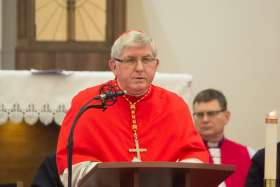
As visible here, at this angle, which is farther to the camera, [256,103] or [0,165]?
[256,103]

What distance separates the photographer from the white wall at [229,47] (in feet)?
24.7

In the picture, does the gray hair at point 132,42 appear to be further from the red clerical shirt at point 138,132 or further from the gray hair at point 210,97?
the gray hair at point 210,97

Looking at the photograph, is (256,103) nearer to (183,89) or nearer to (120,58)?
(183,89)

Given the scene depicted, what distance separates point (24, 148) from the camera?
607 centimetres

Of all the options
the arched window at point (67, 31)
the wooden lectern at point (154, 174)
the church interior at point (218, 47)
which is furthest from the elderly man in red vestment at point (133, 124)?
the church interior at point (218, 47)

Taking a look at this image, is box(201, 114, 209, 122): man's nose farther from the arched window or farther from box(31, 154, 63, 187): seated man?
the arched window

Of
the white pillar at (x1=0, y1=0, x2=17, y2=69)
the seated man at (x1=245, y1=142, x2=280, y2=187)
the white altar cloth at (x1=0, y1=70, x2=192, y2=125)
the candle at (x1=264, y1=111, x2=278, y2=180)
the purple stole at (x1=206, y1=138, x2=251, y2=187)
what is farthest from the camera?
the white pillar at (x1=0, y1=0, x2=17, y2=69)

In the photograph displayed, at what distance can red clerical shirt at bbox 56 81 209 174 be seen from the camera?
396 cm

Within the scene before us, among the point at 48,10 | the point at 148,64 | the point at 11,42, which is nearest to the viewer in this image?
the point at 148,64

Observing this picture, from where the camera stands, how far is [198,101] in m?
5.73

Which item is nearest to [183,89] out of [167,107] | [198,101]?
[198,101]

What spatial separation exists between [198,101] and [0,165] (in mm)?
1512

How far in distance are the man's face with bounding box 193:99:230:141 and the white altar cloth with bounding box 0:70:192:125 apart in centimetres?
65

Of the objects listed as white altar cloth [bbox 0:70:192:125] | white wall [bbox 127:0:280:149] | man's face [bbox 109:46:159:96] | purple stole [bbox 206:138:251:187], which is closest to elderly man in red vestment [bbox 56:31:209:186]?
man's face [bbox 109:46:159:96]
